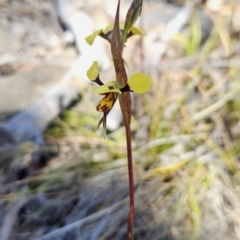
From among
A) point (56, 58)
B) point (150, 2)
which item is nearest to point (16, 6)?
point (56, 58)

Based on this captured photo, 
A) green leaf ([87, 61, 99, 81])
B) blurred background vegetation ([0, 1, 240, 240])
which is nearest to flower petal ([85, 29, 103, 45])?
green leaf ([87, 61, 99, 81])

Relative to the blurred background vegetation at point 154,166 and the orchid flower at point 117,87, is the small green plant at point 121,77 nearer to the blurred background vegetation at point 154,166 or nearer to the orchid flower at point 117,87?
the orchid flower at point 117,87

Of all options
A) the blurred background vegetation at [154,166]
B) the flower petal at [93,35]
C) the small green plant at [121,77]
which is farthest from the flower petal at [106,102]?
the blurred background vegetation at [154,166]

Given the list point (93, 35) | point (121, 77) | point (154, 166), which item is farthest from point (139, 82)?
point (154, 166)

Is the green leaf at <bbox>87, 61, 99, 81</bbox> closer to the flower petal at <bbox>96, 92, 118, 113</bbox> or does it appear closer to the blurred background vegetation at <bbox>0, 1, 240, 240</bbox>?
the flower petal at <bbox>96, 92, 118, 113</bbox>

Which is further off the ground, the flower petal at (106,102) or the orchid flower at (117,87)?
the orchid flower at (117,87)

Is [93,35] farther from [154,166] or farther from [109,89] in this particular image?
[154,166]

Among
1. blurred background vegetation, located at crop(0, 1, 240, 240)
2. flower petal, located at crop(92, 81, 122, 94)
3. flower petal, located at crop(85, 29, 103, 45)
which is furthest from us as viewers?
blurred background vegetation, located at crop(0, 1, 240, 240)

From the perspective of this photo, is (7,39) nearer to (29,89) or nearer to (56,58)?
(56,58)
